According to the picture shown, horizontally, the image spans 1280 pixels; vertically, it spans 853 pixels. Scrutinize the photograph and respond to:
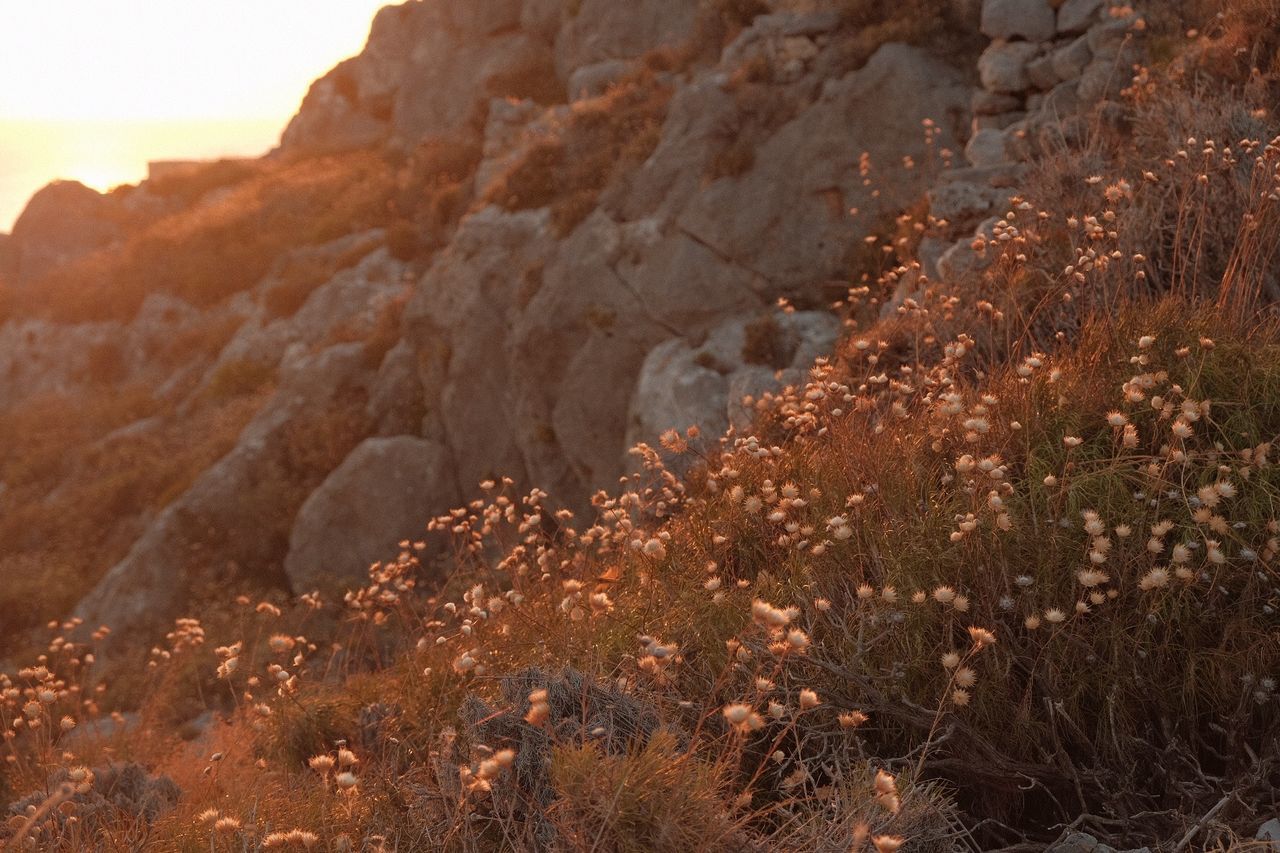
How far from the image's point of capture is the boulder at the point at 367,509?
16.4 m

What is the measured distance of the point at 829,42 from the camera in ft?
46.2

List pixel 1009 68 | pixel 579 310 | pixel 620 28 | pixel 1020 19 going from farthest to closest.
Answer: pixel 620 28, pixel 579 310, pixel 1020 19, pixel 1009 68

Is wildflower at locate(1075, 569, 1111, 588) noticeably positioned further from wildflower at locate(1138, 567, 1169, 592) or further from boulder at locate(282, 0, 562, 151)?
boulder at locate(282, 0, 562, 151)

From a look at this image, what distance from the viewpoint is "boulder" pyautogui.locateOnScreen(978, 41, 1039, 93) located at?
11.2 meters

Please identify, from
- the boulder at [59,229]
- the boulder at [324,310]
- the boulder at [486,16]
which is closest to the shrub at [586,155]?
the boulder at [324,310]

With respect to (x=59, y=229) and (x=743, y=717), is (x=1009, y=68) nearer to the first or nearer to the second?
(x=743, y=717)

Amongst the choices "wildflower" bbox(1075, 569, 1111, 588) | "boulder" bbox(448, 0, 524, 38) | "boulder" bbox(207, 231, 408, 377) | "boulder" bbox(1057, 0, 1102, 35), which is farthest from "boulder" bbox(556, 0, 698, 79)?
"wildflower" bbox(1075, 569, 1111, 588)

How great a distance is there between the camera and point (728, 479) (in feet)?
17.8

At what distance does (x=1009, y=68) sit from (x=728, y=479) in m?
7.95

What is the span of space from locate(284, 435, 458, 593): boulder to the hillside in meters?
0.08

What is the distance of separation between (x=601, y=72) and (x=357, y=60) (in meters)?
16.5

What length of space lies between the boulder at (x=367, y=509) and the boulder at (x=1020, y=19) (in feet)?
33.6

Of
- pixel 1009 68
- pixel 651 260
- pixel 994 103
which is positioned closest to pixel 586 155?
pixel 651 260

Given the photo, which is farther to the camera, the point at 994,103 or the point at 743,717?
the point at 994,103
